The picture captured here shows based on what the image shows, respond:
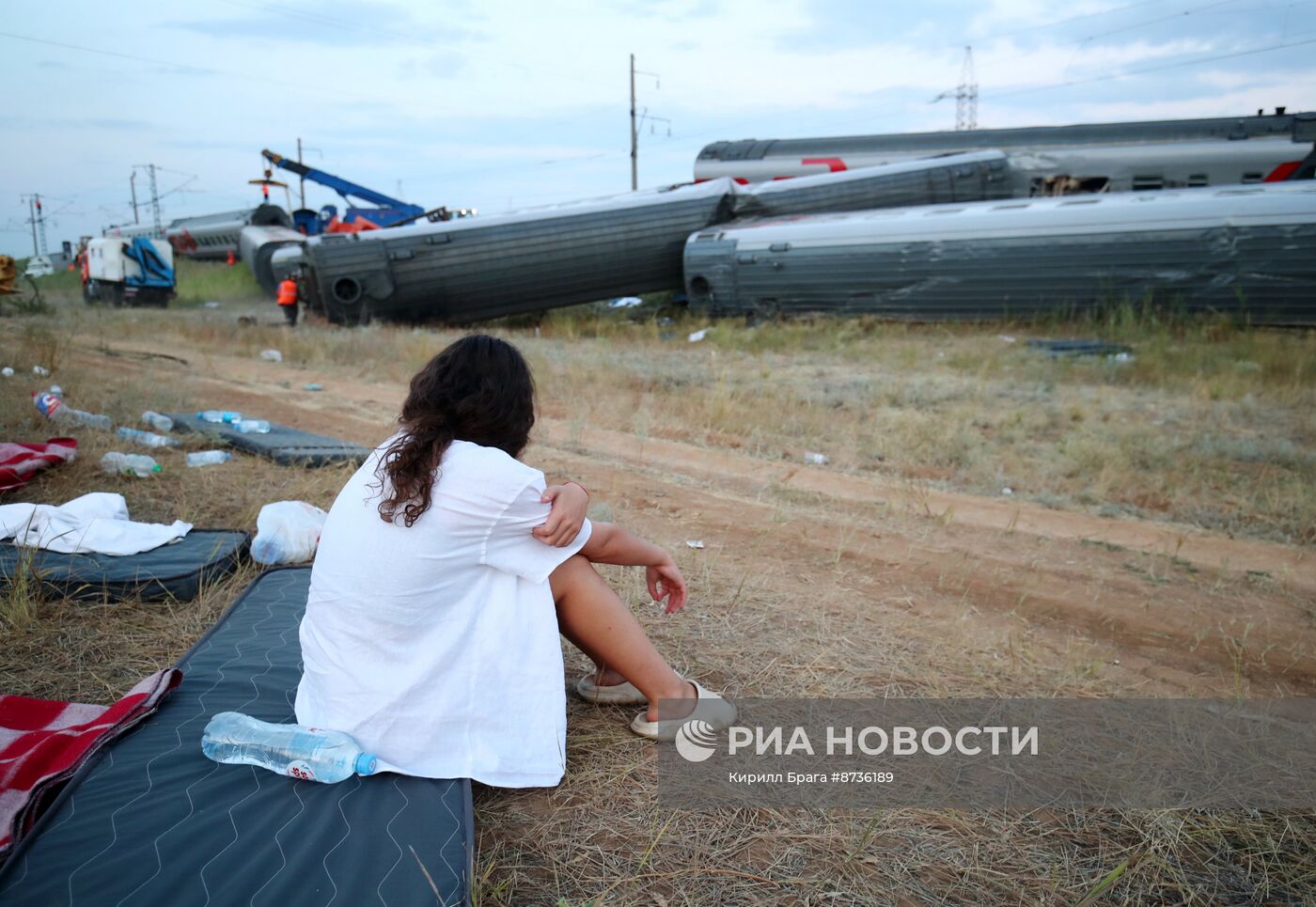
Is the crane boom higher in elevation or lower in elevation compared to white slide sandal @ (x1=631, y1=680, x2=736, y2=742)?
higher

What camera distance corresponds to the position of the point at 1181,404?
25.4ft

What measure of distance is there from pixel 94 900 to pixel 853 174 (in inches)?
556

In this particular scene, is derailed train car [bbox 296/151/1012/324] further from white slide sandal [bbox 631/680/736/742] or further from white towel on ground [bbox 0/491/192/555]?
white slide sandal [bbox 631/680/736/742]

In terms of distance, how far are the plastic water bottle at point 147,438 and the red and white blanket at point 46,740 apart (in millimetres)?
3322

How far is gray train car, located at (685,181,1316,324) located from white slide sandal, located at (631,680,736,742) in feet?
Result: 31.7

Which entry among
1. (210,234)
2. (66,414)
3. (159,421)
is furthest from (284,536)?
(210,234)

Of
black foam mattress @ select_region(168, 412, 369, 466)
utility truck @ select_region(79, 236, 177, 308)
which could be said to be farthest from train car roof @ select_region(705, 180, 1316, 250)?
utility truck @ select_region(79, 236, 177, 308)

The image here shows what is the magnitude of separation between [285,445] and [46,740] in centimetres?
361

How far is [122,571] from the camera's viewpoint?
3.45 metres

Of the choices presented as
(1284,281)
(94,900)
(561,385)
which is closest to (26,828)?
(94,900)

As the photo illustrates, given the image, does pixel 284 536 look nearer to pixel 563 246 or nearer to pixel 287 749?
pixel 287 749

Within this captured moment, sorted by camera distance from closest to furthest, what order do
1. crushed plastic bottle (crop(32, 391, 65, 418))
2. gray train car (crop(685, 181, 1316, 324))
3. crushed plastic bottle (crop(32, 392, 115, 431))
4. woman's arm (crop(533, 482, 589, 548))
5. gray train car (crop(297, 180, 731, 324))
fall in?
woman's arm (crop(533, 482, 589, 548)), crushed plastic bottle (crop(32, 392, 115, 431)), crushed plastic bottle (crop(32, 391, 65, 418)), gray train car (crop(685, 181, 1316, 324)), gray train car (crop(297, 180, 731, 324))

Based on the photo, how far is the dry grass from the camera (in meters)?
2.09

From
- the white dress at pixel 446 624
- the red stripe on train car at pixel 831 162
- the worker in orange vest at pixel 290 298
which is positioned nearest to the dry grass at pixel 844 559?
the white dress at pixel 446 624
